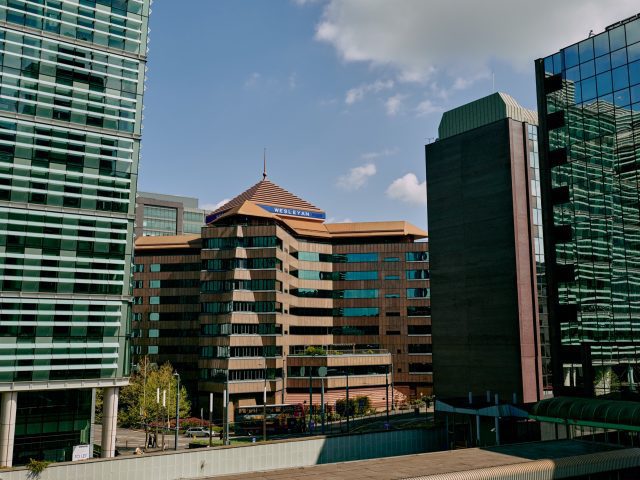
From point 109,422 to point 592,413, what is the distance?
41.9 m

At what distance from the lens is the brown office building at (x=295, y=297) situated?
3888 inches

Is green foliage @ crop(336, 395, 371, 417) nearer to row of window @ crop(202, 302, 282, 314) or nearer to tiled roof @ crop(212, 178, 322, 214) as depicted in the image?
row of window @ crop(202, 302, 282, 314)

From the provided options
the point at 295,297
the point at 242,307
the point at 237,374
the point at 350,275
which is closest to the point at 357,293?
the point at 350,275

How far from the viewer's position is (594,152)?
59.3 meters

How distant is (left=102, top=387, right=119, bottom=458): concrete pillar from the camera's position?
2191 inches

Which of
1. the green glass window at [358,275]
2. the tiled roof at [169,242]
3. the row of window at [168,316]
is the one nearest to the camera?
the row of window at [168,316]

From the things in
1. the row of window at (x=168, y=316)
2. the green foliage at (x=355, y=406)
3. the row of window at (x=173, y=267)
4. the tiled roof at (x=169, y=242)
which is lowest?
the green foliage at (x=355, y=406)

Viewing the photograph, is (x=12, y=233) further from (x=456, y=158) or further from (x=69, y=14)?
(x=456, y=158)

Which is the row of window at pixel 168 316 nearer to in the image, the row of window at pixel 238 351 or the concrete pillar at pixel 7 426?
the row of window at pixel 238 351

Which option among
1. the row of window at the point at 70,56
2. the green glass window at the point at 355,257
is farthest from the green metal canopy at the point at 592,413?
the green glass window at the point at 355,257

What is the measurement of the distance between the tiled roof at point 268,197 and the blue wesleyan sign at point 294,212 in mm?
842

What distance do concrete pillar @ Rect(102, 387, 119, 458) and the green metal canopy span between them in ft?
125

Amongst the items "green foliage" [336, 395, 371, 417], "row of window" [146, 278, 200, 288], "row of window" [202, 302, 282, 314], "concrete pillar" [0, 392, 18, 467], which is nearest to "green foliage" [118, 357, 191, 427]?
"row of window" [202, 302, 282, 314]

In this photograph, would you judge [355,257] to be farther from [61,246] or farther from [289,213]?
[61,246]
